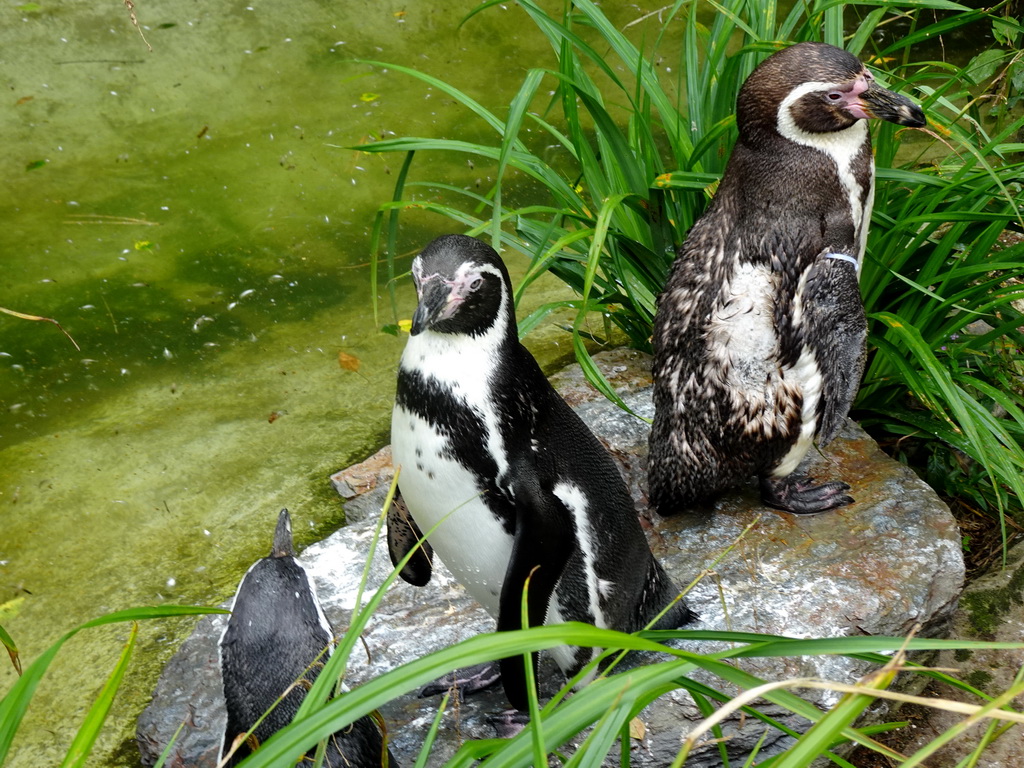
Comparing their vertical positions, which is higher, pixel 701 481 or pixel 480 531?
pixel 480 531

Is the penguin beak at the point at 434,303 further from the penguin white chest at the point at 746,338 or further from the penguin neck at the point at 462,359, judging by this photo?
the penguin white chest at the point at 746,338

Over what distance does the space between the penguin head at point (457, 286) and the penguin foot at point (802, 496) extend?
1.06m

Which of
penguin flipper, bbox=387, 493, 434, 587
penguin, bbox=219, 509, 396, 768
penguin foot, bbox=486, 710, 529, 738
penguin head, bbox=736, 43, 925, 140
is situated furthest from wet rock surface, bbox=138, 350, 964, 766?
penguin head, bbox=736, 43, 925, 140

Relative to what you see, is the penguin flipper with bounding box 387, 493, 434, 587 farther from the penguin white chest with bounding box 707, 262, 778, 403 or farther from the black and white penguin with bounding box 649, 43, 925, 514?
the penguin white chest with bounding box 707, 262, 778, 403

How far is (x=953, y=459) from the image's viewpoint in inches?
117

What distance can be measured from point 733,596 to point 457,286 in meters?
1.04

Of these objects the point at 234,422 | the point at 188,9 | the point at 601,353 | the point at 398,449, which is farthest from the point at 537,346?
the point at 188,9

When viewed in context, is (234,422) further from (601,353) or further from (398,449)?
(398,449)

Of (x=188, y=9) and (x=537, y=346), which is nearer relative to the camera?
(x=537, y=346)

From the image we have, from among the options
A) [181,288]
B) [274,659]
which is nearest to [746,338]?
[274,659]

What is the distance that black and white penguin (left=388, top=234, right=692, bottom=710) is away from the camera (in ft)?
6.07

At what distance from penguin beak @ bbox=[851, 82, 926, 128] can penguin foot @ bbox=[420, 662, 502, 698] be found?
4.66ft

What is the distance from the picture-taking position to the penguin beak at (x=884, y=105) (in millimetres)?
2248

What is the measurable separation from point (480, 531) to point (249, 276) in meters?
2.53
